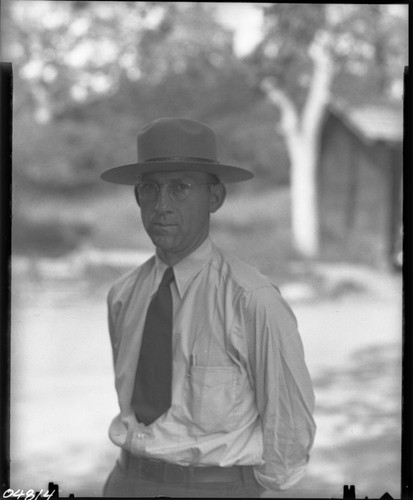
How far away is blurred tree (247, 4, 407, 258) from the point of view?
3080 millimetres

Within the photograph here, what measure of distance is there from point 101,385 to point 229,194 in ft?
3.55

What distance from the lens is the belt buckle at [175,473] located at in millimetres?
2711

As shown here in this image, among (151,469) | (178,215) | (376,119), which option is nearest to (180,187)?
(178,215)

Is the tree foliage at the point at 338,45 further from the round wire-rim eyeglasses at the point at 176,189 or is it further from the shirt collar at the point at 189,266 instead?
the shirt collar at the point at 189,266

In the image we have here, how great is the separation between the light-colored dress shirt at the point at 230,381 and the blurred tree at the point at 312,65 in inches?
21.7

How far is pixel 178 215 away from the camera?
2750 mm

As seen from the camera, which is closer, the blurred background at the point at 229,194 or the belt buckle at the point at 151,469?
the belt buckle at the point at 151,469

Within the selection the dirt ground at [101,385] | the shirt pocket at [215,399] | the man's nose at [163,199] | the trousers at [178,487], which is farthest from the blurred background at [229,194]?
the shirt pocket at [215,399]

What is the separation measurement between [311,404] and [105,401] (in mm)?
953

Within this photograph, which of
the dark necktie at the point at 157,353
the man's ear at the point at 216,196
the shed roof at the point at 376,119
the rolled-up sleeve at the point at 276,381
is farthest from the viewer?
the shed roof at the point at 376,119

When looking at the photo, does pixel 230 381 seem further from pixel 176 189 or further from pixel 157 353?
pixel 176 189

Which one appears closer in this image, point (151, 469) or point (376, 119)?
point (151, 469)

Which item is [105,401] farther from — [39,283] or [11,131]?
[11,131]

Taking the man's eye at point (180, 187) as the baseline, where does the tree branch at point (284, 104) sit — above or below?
above
